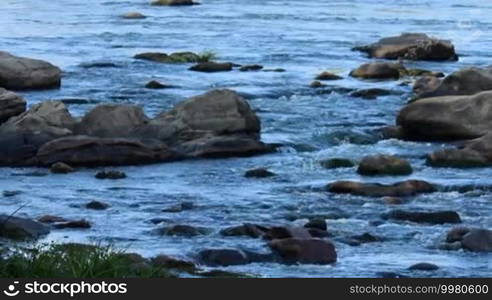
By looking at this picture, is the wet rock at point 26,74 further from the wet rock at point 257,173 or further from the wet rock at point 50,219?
the wet rock at point 50,219

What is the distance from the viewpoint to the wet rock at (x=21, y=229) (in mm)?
24531

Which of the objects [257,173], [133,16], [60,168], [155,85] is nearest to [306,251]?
[257,173]

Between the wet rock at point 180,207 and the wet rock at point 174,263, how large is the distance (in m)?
4.68

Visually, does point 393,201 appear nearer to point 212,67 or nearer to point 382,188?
point 382,188

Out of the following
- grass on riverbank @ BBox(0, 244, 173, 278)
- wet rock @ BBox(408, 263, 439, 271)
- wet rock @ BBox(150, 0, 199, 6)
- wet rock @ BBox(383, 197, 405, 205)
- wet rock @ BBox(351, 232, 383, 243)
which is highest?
grass on riverbank @ BBox(0, 244, 173, 278)

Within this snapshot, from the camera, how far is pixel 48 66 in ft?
147

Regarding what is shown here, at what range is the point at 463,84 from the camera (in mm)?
39938

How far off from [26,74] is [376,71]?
10272 mm

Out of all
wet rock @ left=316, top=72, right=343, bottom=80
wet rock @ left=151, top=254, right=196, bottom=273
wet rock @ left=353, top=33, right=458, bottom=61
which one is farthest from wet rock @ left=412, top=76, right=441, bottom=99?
wet rock @ left=151, top=254, right=196, bottom=273

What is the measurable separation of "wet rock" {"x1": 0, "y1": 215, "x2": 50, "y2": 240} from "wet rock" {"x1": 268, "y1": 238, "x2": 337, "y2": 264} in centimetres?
379

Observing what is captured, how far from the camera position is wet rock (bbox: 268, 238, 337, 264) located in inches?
944

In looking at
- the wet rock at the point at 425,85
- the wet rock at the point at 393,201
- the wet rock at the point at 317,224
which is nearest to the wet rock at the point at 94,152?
the wet rock at the point at 393,201

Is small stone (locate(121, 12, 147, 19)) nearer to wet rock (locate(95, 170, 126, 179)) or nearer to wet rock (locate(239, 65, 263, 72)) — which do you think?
wet rock (locate(239, 65, 263, 72))

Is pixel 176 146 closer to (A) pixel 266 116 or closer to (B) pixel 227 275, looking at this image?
(A) pixel 266 116
